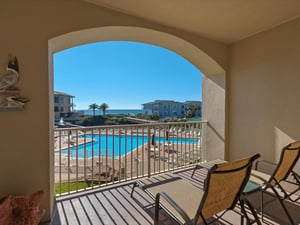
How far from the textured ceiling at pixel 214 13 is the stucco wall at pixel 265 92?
0.34m

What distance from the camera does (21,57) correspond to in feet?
6.14

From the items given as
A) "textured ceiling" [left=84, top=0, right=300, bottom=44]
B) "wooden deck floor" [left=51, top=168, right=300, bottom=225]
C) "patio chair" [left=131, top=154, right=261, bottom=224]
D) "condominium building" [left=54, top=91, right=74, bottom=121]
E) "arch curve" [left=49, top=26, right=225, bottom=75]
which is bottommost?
"wooden deck floor" [left=51, top=168, right=300, bottom=225]

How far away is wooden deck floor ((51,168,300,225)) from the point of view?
1979 millimetres

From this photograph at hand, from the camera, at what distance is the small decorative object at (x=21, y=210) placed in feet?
5.19

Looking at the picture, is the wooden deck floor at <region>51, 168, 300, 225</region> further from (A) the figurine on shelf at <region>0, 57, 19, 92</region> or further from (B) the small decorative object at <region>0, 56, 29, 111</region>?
(A) the figurine on shelf at <region>0, 57, 19, 92</region>

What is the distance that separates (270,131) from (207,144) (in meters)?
1.39

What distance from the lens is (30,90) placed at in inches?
75.4

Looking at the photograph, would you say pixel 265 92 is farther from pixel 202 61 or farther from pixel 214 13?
pixel 214 13

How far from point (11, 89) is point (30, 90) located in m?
0.17

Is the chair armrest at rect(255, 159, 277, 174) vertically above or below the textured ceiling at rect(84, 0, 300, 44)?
below

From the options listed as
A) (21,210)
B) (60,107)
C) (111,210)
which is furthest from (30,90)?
(60,107)

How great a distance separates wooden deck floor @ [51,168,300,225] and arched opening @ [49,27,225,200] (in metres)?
1.55

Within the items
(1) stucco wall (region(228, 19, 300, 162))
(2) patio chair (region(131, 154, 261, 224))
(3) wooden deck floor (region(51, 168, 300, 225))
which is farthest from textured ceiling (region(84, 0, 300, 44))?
(3) wooden deck floor (region(51, 168, 300, 225))

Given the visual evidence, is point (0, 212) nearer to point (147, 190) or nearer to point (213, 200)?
point (147, 190)
